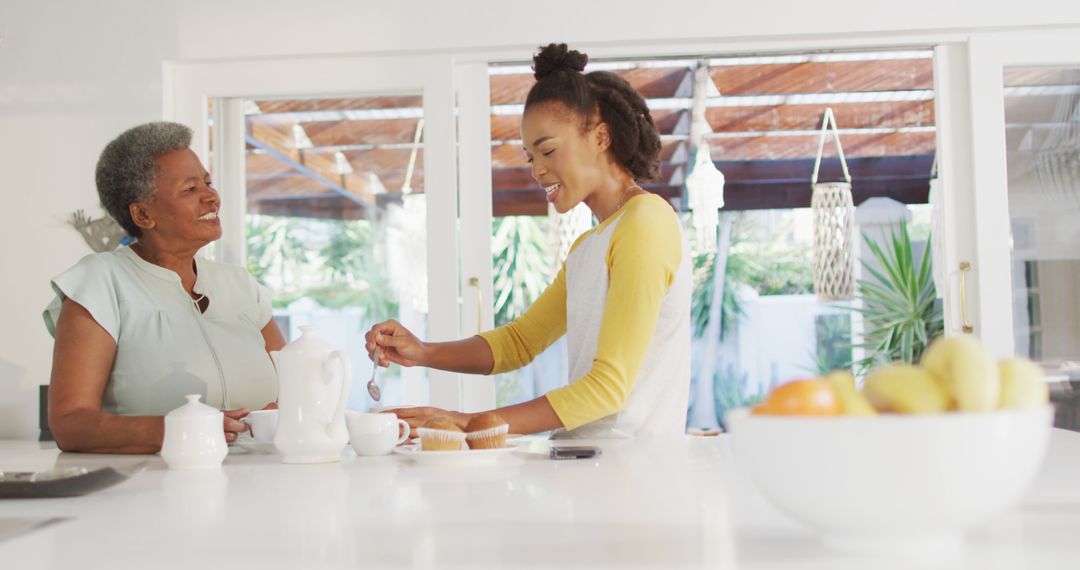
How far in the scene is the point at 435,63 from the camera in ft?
11.4

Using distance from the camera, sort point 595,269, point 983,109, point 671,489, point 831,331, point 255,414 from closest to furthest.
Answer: point 671,489
point 255,414
point 595,269
point 983,109
point 831,331

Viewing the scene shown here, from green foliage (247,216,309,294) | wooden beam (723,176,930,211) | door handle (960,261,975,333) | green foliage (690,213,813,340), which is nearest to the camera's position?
door handle (960,261,975,333)

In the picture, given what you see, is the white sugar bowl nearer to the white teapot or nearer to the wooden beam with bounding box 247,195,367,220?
the white teapot

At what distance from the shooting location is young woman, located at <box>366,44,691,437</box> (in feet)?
5.51

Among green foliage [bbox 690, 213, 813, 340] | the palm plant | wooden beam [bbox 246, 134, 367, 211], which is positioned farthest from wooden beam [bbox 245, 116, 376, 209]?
green foliage [bbox 690, 213, 813, 340]

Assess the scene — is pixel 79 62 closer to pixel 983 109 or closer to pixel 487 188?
pixel 487 188

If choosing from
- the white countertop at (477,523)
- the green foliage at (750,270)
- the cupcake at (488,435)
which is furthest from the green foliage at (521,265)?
the white countertop at (477,523)

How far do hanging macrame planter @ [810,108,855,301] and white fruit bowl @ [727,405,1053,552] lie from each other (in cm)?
440

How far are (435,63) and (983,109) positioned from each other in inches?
71.9

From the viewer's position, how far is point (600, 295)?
6.01 feet

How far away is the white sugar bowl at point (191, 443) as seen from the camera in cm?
136

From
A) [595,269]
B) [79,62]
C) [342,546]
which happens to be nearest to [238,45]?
[79,62]

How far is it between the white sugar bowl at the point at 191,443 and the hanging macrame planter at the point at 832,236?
4.02 m

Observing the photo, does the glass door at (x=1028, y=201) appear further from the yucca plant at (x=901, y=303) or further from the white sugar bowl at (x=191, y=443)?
the white sugar bowl at (x=191, y=443)
